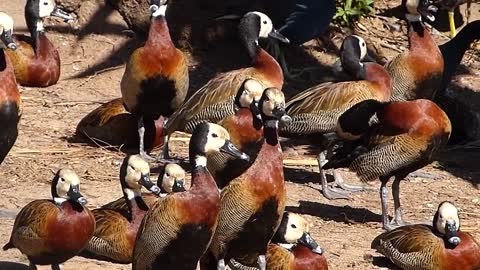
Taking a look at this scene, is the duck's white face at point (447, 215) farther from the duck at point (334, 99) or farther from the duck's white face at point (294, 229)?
the duck at point (334, 99)

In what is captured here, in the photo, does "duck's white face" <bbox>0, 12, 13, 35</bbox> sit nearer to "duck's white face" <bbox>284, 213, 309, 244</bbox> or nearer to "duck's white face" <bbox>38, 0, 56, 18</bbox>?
"duck's white face" <bbox>284, 213, 309, 244</bbox>

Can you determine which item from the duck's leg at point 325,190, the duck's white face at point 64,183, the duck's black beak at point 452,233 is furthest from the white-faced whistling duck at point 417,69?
the duck's white face at point 64,183

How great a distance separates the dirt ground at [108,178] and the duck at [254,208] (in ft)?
3.12

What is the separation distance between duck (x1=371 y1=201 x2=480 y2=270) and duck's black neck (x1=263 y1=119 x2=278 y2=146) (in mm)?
1166

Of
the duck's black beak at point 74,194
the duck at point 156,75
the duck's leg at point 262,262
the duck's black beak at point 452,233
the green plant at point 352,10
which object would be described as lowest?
the green plant at point 352,10

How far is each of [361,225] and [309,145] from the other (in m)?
1.85

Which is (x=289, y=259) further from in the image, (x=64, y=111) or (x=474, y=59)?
(x=474, y=59)

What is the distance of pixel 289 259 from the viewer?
7.21m

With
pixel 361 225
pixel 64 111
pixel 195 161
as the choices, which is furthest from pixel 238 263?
pixel 64 111

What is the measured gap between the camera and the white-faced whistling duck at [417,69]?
9.66m

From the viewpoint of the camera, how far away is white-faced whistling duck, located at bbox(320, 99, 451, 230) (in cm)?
814

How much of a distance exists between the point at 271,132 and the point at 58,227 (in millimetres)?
1279

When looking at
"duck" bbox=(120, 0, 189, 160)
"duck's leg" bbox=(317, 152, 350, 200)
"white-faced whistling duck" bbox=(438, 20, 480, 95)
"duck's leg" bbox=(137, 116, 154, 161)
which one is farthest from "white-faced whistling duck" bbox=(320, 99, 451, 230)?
"white-faced whistling duck" bbox=(438, 20, 480, 95)

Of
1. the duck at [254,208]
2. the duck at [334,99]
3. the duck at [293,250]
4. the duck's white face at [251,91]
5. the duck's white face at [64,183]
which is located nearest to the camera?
the duck at [254,208]
